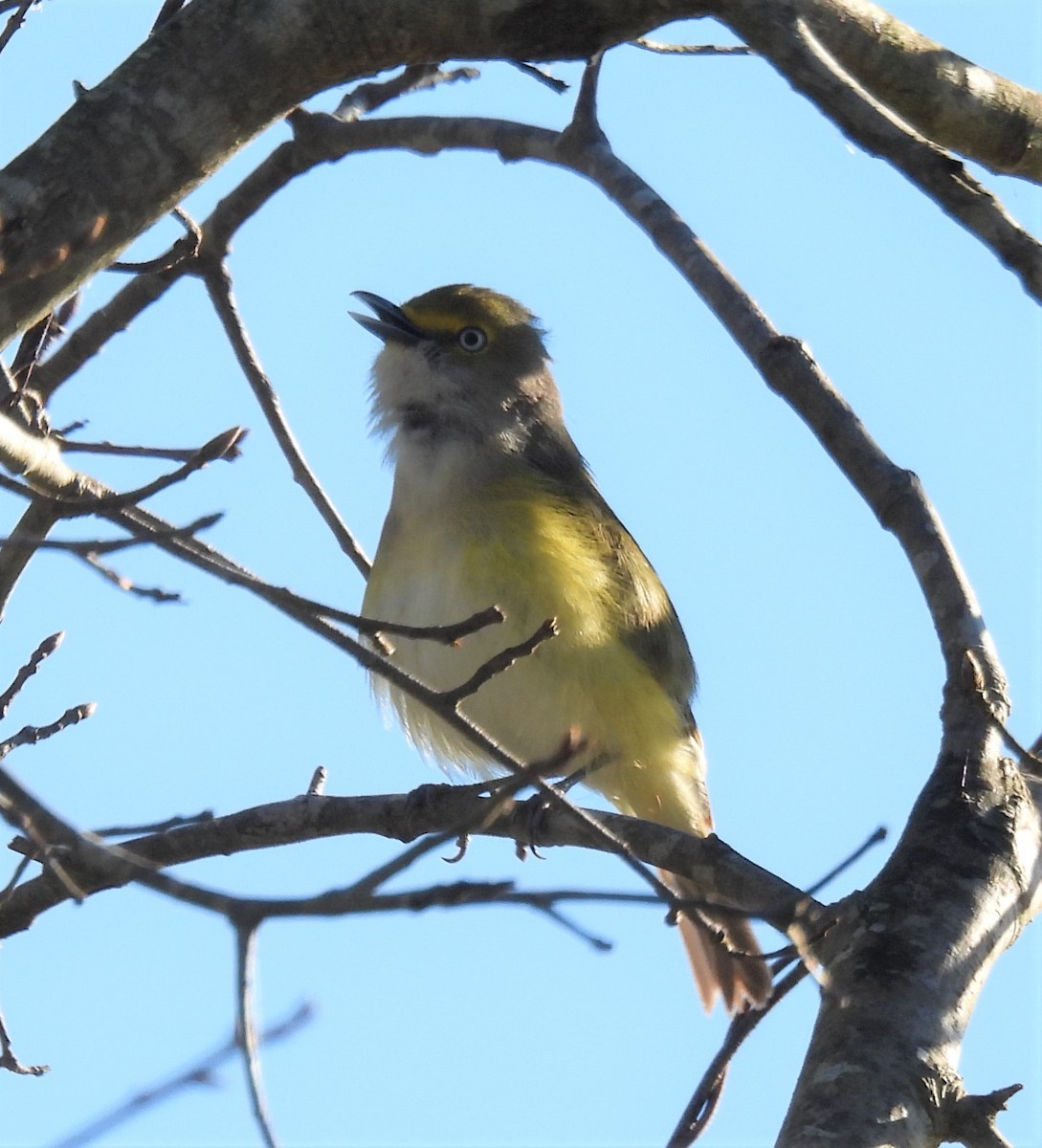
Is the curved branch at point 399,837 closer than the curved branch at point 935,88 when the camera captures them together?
Yes

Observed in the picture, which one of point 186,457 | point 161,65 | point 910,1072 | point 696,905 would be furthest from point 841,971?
point 161,65

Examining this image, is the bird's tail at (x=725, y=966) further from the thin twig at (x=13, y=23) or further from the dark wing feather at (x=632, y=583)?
the thin twig at (x=13, y=23)

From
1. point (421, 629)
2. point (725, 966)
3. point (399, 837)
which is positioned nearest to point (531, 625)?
point (399, 837)

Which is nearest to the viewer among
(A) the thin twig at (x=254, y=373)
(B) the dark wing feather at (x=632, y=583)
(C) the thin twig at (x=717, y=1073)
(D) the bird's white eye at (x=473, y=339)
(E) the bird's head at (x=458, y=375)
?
(C) the thin twig at (x=717, y=1073)

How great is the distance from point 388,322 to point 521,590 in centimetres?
190

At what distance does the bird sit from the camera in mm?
5598

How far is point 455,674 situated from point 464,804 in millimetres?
800

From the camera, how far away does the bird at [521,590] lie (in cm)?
560

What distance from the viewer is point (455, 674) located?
5602 mm

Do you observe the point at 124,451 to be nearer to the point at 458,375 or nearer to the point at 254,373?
the point at 254,373

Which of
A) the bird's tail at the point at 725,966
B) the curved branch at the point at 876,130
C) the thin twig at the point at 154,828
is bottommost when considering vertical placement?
the thin twig at the point at 154,828

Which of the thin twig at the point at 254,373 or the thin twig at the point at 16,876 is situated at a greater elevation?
the thin twig at the point at 254,373

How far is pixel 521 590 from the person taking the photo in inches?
219

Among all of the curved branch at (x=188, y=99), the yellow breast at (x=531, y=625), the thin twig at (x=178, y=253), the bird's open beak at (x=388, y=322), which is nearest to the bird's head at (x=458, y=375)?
the bird's open beak at (x=388, y=322)
